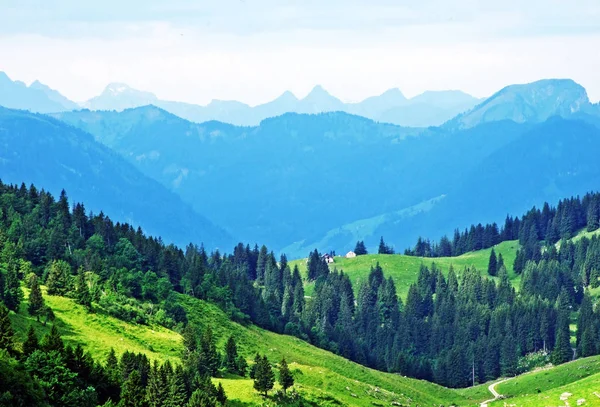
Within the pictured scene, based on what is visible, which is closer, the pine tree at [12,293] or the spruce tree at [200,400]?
the spruce tree at [200,400]

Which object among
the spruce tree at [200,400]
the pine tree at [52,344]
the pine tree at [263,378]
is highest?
the pine tree at [52,344]

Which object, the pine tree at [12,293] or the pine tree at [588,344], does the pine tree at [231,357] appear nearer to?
the pine tree at [12,293]

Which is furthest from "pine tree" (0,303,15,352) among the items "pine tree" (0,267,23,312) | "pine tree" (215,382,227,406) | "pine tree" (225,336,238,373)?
"pine tree" (225,336,238,373)

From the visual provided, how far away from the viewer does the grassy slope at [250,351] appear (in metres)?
109

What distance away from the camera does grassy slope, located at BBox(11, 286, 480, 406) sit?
359 ft

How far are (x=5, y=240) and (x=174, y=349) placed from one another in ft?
133

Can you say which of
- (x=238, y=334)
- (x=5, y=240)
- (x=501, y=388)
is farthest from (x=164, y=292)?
(x=501, y=388)

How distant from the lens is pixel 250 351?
5714 inches

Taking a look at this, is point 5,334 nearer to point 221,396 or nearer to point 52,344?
point 52,344

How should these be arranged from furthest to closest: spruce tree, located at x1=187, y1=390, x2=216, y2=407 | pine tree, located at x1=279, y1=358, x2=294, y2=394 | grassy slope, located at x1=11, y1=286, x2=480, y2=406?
grassy slope, located at x1=11, y1=286, x2=480, y2=406 < pine tree, located at x1=279, y1=358, x2=294, y2=394 < spruce tree, located at x1=187, y1=390, x2=216, y2=407

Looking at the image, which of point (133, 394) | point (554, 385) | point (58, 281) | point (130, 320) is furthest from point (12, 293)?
point (554, 385)

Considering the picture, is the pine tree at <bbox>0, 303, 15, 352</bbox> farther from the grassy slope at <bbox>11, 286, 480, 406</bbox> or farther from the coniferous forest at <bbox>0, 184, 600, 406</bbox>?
the grassy slope at <bbox>11, 286, 480, 406</bbox>

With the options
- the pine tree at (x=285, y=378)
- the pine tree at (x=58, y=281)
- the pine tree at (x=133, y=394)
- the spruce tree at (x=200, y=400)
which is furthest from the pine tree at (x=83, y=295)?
the pine tree at (x=133, y=394)

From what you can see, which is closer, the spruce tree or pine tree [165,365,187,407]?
the spruce tree
